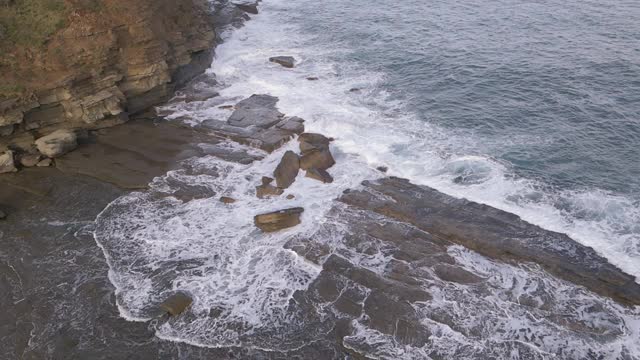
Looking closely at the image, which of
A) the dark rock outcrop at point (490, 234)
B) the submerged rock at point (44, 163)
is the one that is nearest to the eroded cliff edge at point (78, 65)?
the submerged rock at point (44, 163)

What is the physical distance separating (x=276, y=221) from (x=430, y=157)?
35.7 ft

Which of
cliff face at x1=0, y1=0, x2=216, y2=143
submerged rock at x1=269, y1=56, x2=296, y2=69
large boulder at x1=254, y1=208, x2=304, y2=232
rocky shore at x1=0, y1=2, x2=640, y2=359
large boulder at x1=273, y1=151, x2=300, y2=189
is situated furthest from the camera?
submerged rock at x1=269, y1=56, x2=296, y2=69

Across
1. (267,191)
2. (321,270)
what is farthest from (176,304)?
(267,191)

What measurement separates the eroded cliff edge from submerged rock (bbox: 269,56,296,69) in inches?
361

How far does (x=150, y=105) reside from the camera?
3509cm

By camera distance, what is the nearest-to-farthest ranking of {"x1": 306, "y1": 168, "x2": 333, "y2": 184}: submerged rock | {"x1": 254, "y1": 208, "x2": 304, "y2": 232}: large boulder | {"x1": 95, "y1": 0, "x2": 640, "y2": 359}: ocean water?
{"x1": 95, "y1": 0, "x2": 640, "y2": 359}: ocean water
{"x1": 254, "y1": 208, "x2": 304, "y2": 232}: large boulder
{"x1": 306, "y1": 168, "x2": 333, "y2": 184}: submerged rock

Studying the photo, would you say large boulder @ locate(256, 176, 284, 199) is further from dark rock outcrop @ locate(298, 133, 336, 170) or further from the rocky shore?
dark rock outcrop @ locate(298, 133, 336, 170)

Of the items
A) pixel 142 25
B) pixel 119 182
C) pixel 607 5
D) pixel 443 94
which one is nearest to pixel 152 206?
pixel 119 182

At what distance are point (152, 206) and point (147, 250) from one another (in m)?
3.47

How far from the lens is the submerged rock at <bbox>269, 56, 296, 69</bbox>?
42.6 meters

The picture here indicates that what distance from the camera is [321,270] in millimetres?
22141

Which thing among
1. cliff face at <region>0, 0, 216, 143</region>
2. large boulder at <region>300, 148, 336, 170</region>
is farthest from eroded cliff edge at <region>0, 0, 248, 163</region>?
large boulder at <region>300, 148, 336, 170</region>

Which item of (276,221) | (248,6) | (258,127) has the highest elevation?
(248,6)

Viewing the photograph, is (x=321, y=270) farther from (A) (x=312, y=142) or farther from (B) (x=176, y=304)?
(A) (x=312, y=142)
